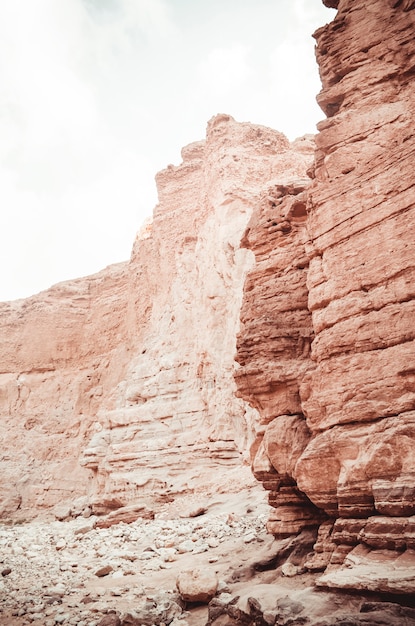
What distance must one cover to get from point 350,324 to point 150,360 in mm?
17925

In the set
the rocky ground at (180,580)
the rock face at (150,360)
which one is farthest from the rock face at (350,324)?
the rock face at (150,360)

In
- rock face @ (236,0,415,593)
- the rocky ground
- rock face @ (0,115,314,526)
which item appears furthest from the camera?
rock face @ (0,115,314,526)

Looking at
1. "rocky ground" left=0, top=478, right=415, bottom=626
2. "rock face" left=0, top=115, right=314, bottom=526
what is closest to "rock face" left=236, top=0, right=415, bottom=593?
"rocky ground" left=0, top=478, right=415, bottom=626

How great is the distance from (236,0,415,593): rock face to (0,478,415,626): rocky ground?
443 millimetres

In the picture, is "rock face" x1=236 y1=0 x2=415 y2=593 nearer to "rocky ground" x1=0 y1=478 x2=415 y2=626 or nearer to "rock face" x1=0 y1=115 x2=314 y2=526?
"rocky ground" x1=0 y1=478 x2=415 y2=626

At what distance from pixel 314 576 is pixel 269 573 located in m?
0.91

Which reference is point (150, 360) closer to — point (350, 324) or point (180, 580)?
point (180, 580)

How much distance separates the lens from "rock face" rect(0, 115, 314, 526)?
58.3ft

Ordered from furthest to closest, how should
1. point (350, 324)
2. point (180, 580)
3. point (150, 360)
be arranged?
1. point (150, 360)
2. point (180, 580)
3. point (350, 324)

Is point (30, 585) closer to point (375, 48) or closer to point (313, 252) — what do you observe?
point (313, 252)

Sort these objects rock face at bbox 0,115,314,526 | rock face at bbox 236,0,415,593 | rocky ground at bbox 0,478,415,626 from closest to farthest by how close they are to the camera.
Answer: rocky ground at bbox 0,478,415,626 → rock face at bbox 236,0,415,593 → rock face at bbox 0,115,314,526

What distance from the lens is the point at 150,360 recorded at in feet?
76.4

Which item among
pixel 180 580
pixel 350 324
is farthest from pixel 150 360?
pixel 350 324

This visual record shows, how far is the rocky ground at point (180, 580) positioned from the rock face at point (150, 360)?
3.55 meters
